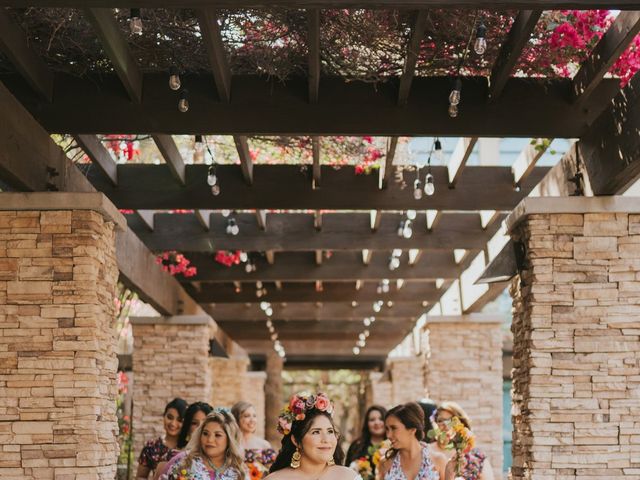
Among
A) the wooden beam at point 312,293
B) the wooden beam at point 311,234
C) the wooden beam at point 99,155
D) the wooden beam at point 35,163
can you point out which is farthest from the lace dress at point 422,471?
the wooden beam at point 312,293

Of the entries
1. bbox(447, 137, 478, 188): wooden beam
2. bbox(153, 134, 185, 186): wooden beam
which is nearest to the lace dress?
bbox(447, 137, 478, 188): wooden beam

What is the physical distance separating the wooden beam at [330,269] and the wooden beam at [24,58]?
6754mm

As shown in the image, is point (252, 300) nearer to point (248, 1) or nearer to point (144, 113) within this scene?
point (144, 113)

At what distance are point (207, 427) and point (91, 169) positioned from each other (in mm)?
3134

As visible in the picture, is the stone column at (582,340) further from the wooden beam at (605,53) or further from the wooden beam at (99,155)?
the wooden beam at (99,155)

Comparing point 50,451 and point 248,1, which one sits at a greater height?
point 248,1

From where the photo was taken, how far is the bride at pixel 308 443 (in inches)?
209

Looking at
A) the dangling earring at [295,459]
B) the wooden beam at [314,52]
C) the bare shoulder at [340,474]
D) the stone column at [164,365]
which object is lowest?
the bare shoulder at [340,474]

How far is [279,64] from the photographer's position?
6.97 m

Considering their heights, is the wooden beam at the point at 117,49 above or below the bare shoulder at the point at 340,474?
above

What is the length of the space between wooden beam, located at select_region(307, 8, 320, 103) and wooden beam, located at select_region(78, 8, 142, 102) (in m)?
1.14

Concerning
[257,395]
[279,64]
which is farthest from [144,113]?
[257,395]

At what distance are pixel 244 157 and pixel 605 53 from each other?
10.5 ft

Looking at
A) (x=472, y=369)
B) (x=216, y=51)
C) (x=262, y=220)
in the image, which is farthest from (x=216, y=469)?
(x=472, y=369)
